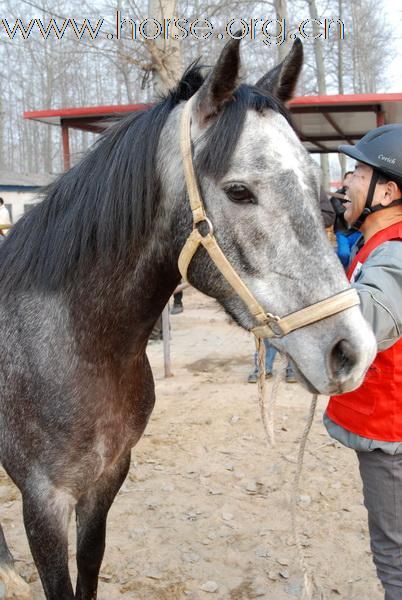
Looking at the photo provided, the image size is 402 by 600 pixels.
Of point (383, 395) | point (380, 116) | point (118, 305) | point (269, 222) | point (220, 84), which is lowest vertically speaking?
point (383, 395)

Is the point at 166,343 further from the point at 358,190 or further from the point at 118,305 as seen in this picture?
the point at 358,190

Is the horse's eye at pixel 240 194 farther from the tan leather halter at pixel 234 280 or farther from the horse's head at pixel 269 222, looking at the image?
the tan leather halter at pixel 234 280

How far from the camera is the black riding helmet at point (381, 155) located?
1.83m

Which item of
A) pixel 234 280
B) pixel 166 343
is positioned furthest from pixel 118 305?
pixel 166 343

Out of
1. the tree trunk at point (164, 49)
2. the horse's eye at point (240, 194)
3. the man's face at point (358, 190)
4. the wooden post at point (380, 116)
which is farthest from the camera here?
the tree trunk at point (164, 49)

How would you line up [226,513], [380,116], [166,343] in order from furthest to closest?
1. [380,116]
2. [166,343]
3. [226,513]

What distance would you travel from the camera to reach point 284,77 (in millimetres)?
1847

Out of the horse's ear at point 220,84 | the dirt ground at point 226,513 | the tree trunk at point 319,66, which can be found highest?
the tree trunk at point 319,66

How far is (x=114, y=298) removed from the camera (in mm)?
1930

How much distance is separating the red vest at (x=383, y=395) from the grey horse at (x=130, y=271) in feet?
1.46

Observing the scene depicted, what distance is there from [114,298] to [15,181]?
23.2 metres

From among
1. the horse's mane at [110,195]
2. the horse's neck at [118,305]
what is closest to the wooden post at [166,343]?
the horse's mane at [110,195]

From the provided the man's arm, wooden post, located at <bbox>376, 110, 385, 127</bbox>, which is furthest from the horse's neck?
wooden post, located at <bbox>376, 110, 385, 127</bbox>

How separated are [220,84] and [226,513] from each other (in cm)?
277
